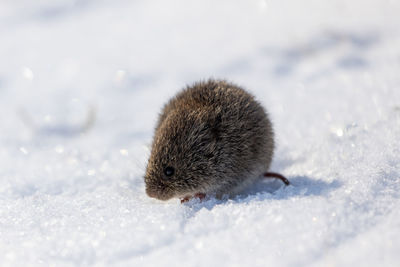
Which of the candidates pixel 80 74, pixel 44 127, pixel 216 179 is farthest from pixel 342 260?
pixel 80 74

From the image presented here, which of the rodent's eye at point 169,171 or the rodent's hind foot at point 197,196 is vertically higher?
the rodent's eye at point 169,171

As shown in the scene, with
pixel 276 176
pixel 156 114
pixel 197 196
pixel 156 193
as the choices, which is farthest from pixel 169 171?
pixel 156 114

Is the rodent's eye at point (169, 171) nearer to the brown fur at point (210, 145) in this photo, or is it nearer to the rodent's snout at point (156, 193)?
the brown fur at point (210, 145)

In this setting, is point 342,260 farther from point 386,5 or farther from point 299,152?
point 386,5

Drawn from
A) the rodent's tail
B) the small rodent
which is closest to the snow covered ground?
the rodent's tail

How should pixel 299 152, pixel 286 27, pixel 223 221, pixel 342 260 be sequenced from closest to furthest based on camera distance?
1. pixel 342 260
2. pixel 223 221
3. pixel 299 152
4. pixel 286 27

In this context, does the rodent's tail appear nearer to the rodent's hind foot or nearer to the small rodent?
the small rodent

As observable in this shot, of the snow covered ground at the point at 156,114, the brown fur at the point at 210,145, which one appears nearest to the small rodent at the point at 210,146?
the brown fur at the point at 210,145
